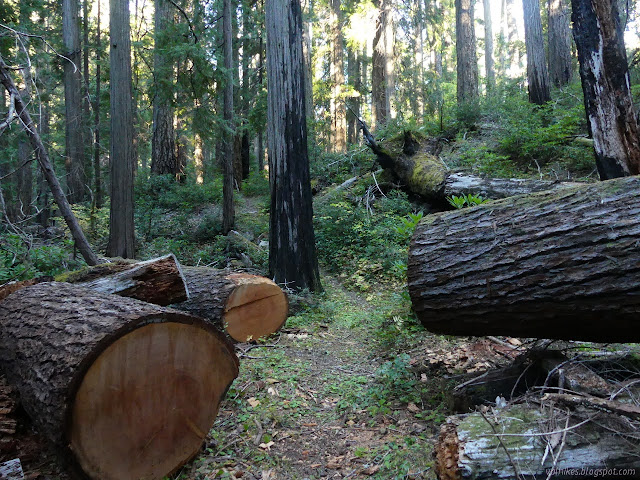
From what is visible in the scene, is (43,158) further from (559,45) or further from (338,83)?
(338,83)

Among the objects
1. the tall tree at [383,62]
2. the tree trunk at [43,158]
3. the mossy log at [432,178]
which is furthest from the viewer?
the tall tree at [383,62]

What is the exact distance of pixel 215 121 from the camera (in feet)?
35.8

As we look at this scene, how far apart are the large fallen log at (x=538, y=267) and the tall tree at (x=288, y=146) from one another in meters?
3.41

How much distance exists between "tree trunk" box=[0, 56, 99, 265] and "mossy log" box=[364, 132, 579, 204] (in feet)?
20.6

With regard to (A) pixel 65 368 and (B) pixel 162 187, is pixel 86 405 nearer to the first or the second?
(A) pixel 65 368

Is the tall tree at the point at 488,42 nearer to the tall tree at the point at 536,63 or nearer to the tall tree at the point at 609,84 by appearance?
the tall tree at the point at 536,63

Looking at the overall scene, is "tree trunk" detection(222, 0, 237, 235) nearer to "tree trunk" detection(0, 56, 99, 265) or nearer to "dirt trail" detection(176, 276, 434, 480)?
"tree trunk" detection(0, 56, 99, 265)

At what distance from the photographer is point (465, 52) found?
49.2ft

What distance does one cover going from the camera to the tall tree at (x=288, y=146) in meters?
6.80

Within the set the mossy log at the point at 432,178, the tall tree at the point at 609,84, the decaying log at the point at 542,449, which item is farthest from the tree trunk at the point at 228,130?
the decaying log at the point at 542,449

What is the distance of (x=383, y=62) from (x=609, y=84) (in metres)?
14.5

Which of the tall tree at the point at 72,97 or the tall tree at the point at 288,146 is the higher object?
the tall tree at the point at 72,97

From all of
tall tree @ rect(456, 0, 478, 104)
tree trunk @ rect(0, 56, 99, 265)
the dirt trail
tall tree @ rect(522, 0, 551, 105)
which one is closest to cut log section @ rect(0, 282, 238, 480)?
the dirt trail

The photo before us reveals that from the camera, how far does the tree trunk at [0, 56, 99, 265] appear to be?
4.54 metres
